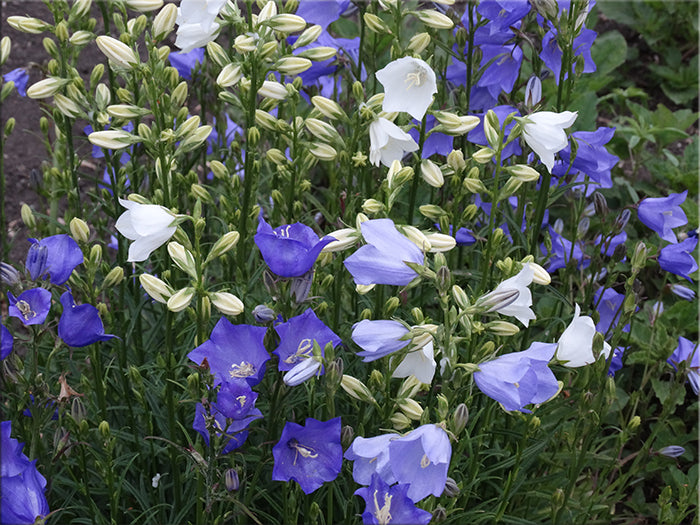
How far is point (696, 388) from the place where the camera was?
3.12m

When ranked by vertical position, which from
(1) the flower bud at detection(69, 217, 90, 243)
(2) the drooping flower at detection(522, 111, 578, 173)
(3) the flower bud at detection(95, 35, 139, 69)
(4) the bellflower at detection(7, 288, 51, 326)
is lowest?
(4) the bellflower at detection(7, 288, 51, 326)

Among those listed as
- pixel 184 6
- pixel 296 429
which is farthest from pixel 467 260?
pixel 184 6

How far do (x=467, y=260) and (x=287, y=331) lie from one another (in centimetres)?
167

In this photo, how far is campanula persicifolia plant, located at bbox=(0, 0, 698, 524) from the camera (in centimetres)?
210

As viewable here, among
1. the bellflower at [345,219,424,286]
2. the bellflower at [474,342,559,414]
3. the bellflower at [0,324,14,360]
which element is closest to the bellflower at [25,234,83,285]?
the bellflower at [0,324,14,360]

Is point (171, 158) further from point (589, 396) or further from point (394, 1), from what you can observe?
point (589, 396)

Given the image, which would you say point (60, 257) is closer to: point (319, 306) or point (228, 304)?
point (228, 304)

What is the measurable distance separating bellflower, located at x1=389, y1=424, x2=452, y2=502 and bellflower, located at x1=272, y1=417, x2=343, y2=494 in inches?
11.4

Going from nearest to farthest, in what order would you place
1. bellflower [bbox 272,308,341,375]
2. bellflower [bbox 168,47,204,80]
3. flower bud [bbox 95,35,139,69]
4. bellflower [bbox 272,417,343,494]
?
bellflower [bbox 272,308,341,375] → bellflower [bbox 272,417,343,494] → flower bud [bbox 95,35,139,69] → bellflower [bbox 168,47,204,80]

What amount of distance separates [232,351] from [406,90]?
1.01m

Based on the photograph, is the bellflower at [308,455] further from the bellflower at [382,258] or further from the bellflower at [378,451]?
the bellflower at [382,258]

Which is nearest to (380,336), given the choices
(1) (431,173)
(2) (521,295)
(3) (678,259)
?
(2) (521,295)

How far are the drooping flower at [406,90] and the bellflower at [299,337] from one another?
0.75 metres

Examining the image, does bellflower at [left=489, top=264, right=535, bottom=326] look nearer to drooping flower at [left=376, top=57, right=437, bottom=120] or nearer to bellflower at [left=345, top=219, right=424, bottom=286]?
bellflower at [left=345, top=219, right=424, bottom=286]
